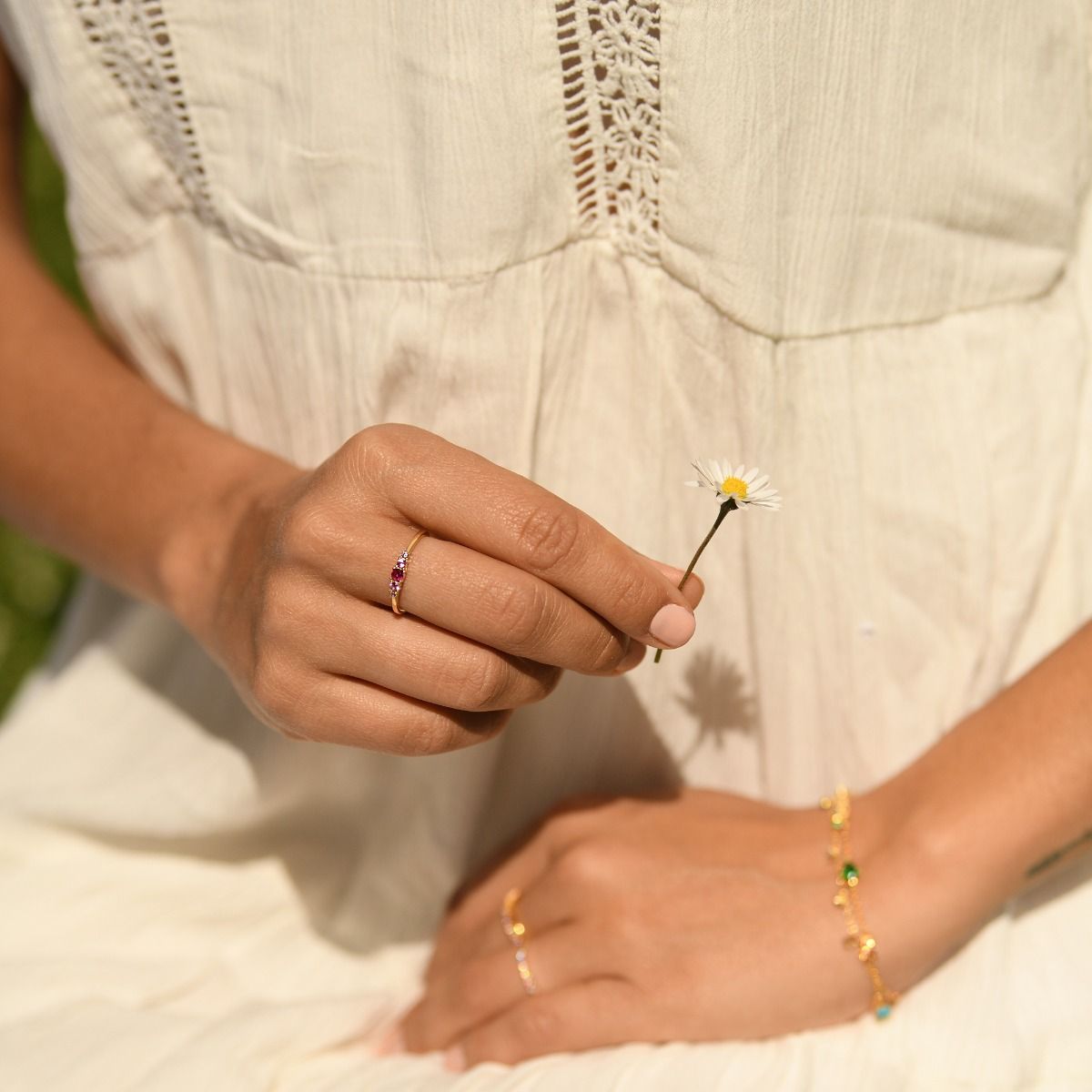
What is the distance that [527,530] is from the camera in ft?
2.48

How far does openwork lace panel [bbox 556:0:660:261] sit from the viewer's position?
2.70 ft

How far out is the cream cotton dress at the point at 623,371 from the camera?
858 millimetres

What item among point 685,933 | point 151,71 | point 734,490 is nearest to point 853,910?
point 685,933

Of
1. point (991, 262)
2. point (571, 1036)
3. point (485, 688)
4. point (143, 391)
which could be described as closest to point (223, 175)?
point (143, 391)

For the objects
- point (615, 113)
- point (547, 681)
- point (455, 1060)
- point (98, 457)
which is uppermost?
point (615, 113)

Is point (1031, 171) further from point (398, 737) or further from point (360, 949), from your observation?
point (360, 949)

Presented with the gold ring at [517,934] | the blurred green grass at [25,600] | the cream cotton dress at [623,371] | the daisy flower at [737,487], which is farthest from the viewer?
the blurred green grass at [25,600]

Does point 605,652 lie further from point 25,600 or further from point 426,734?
point 25,600

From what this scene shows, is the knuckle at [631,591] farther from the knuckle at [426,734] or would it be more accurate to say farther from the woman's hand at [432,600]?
the knuckle at [426,734]

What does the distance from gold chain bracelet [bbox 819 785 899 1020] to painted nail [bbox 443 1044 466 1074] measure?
0.37m

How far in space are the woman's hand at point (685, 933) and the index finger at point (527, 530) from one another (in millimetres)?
303

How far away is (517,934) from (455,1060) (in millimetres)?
127

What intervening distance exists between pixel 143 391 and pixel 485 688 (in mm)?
534

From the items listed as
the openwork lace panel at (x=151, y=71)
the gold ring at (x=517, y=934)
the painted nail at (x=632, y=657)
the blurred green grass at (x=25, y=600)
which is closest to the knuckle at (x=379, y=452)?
the painted nail at (x=632, y=657)
